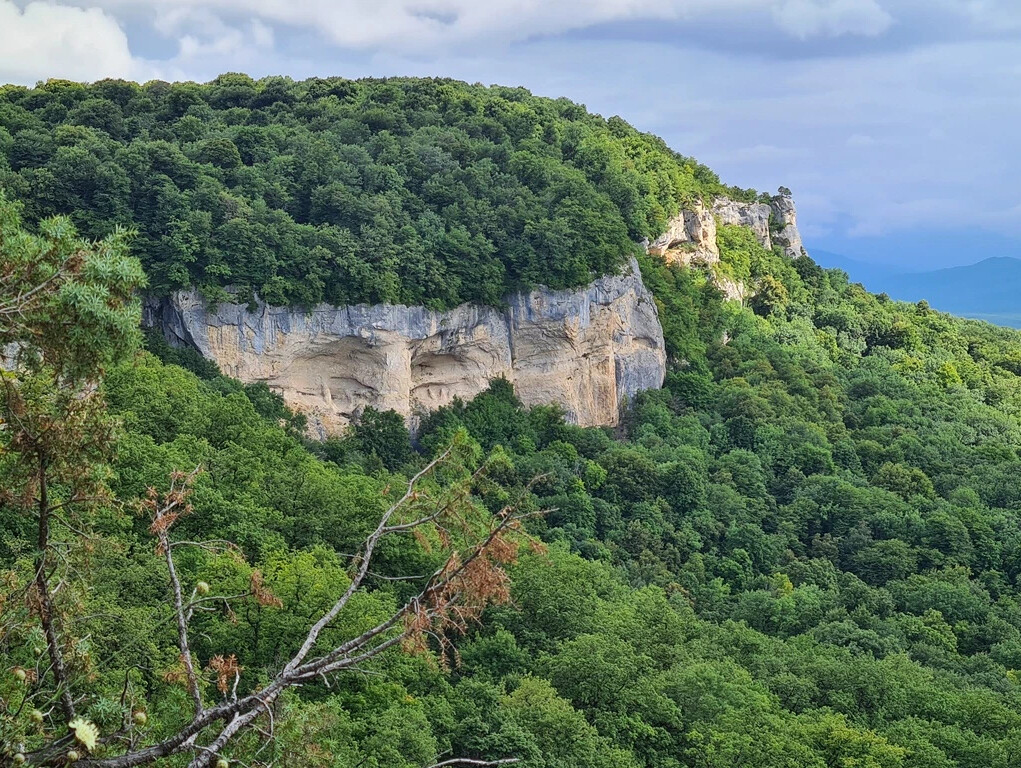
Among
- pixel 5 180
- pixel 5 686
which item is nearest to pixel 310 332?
pixel 5 180

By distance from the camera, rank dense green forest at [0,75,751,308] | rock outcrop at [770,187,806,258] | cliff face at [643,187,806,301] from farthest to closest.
Result: rock outcrop at [770,187,806,258] < cliff face at [643,187,806,301] < dense green forest at [0,75,751,308]

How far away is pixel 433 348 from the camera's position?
53.0 meters

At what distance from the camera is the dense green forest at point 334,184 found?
4722 cm

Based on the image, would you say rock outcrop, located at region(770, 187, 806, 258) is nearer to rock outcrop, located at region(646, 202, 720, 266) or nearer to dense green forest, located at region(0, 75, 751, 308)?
rock outcrop, located at region(646, 202, 720, 266)

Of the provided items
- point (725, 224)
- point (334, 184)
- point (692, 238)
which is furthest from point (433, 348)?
point (725, 224)

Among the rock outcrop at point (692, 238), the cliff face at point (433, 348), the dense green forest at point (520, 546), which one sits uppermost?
the rock outcrop at point (692, 238)

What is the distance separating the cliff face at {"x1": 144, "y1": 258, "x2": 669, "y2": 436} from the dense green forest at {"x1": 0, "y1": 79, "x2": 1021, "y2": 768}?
4.07ft

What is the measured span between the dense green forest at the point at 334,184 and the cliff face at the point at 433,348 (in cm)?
91

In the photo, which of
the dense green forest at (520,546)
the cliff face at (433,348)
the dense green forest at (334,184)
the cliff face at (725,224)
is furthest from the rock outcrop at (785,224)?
the cliff face at (433,348)

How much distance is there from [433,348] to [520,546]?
143 feet

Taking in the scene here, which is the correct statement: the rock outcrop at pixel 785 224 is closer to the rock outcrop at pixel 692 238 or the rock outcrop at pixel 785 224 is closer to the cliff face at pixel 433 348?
the rock outcrop at pixel 692 238

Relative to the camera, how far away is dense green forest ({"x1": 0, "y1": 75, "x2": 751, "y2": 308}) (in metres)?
47.2

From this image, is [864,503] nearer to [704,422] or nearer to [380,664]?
[704,422]

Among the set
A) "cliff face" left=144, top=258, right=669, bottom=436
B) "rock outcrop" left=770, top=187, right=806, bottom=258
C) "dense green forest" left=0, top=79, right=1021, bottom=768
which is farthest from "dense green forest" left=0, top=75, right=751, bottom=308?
"rock outcrop" left=770, top=187, right=806, bottom=258
